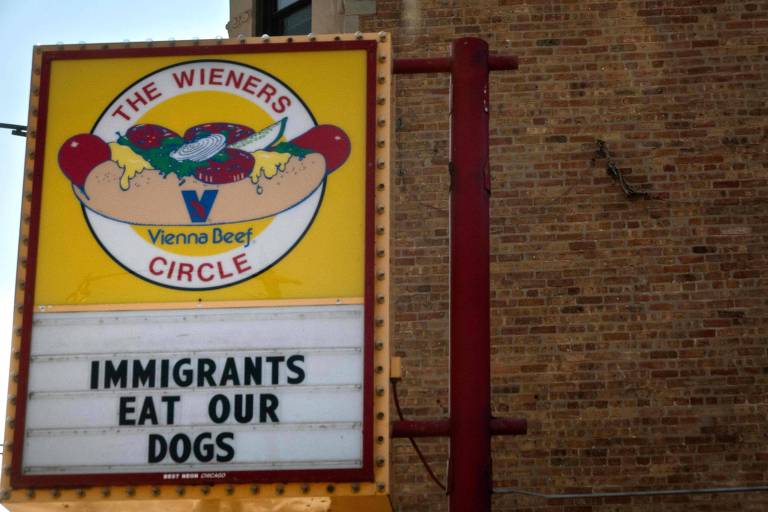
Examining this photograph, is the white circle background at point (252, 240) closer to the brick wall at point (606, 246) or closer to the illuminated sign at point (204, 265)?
the illuminated sign at point (204, 265)

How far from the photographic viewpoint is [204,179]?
8148 mm

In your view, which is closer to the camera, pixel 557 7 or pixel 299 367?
pixel 299 367

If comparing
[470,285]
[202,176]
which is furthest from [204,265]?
[470,285]

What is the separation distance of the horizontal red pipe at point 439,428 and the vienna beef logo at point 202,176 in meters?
1.29

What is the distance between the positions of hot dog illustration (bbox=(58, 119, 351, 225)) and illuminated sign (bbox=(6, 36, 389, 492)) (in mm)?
12

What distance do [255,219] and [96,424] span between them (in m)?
1.57

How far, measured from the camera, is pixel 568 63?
1186 centimetres

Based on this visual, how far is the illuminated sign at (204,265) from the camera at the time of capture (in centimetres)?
755

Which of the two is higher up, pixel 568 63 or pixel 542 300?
pixel 568 63

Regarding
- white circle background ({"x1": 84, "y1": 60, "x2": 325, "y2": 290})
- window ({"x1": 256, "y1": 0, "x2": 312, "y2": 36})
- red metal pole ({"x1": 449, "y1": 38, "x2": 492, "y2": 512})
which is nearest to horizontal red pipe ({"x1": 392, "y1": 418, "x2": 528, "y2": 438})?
red metal pole ({"x1": 449, "y1": 38, "x2": 492, "y2": 512})

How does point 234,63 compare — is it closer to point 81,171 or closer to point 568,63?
point 81,171

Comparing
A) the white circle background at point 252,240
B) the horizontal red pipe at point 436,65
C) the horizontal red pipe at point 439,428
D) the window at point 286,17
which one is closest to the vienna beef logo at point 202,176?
the white circle background at point 252,240

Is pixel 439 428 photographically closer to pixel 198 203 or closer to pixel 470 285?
pixel 470 285

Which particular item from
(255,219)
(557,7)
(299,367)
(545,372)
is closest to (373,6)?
(557,7)
